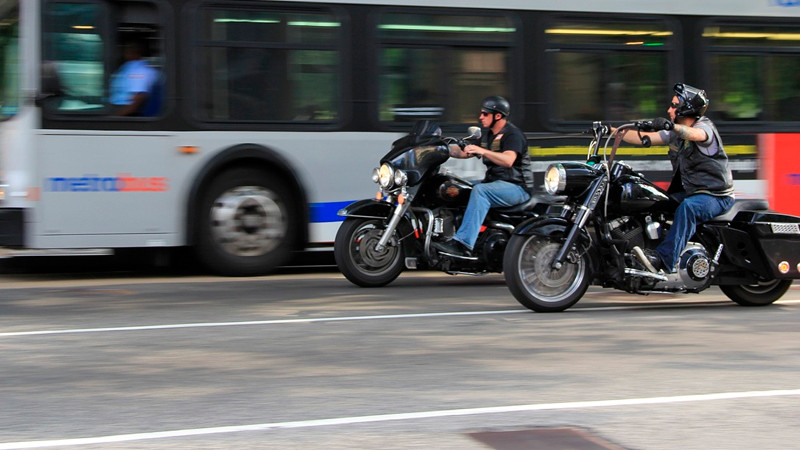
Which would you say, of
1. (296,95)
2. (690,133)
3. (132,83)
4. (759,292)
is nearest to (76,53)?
(132,83)

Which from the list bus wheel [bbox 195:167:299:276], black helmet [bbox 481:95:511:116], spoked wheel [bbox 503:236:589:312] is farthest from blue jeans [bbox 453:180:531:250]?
bus wheel [bbox 195:167:299:276]

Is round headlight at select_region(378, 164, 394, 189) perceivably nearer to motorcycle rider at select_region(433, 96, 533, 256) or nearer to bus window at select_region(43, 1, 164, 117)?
motorcycle rider at select_region(433, 96, 533, 256)

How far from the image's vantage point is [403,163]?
379 inches

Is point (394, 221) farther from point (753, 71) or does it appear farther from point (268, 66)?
point (753, 71)

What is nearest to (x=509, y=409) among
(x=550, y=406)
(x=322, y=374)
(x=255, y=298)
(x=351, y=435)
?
(x=550, y=406)

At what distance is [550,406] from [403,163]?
4747mm

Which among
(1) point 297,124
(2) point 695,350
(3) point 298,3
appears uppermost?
(3) point 298,3

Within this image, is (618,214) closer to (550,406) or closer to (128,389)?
(550,406)

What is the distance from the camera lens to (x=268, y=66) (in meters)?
10.9

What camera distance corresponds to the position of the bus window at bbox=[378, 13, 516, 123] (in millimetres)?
11328

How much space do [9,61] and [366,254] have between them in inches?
154

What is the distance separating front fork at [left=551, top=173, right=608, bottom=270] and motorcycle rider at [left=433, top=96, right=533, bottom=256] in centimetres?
150

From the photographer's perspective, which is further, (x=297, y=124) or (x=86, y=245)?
(x=297, y=124)

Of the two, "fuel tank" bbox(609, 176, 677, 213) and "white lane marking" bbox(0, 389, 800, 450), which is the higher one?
"fuel tank" bbox(609, 176, 677, 213)
